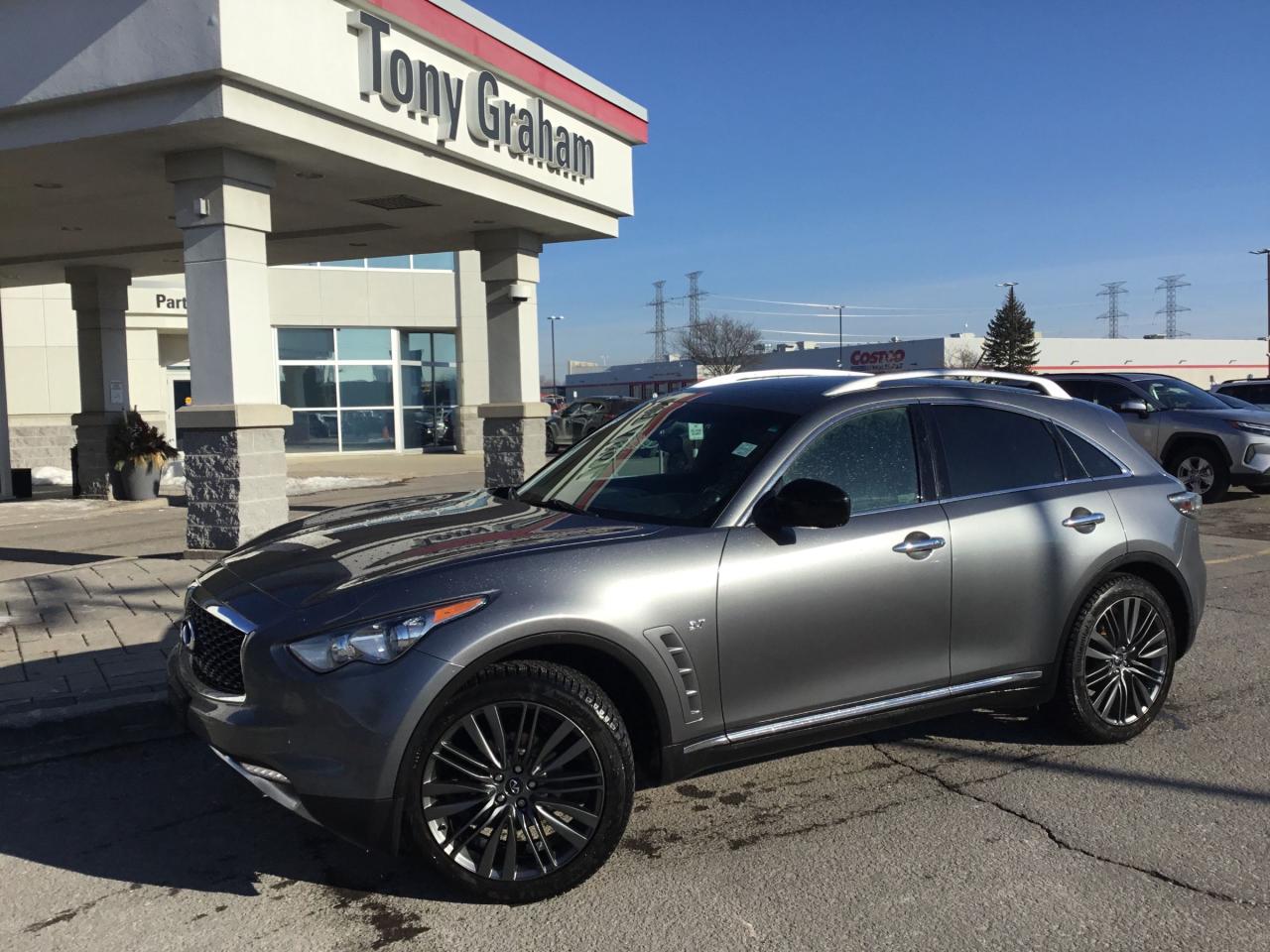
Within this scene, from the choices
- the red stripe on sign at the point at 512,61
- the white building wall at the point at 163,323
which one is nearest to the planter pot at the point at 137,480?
the white building wall at the point at 163,323

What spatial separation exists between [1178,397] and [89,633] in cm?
1377

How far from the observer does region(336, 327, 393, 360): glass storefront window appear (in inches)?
1128

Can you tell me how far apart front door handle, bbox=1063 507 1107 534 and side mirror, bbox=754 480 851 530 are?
1.31 m

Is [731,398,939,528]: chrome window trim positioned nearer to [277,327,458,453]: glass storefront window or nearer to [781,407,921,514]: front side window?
[781,407,921,514]: front side window

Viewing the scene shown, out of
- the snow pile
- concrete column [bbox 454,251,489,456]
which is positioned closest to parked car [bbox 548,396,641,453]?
concrete column [bbox 454,251,489,456]

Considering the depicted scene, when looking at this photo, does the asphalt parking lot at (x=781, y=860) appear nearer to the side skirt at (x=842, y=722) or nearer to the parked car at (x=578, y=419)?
the side skirt at (x=842, y=722)

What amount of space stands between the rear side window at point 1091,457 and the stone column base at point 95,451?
15.7 meters

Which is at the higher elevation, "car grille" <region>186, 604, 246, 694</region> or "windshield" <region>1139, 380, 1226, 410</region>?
"windshield" <region>1139, 380, 1226, 410</region>

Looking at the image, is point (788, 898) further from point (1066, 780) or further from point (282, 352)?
point (282, 352)

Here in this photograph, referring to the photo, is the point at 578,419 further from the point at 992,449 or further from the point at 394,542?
the point at 394,542

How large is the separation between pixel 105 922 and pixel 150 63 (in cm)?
684

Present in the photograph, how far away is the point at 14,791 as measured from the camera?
173 inches

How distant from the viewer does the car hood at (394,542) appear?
343 centimetres

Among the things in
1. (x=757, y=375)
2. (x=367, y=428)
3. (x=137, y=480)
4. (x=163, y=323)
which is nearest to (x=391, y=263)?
(x=367, y=428)
